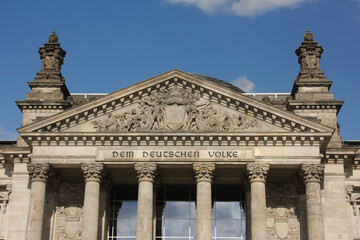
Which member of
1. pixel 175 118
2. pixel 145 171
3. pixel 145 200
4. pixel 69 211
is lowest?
pixel 69 211

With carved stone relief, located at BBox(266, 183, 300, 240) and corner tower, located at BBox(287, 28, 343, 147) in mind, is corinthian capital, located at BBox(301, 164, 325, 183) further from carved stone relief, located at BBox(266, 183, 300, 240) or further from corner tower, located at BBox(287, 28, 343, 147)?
corner tower, located at BBox(287, 28, 343, 147)

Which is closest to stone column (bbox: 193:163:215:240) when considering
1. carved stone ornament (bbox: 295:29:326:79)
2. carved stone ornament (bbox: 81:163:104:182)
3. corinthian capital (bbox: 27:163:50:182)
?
carved stone ornament (bbox: 81:163:104:182)

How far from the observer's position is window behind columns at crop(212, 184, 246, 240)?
40.3 meters

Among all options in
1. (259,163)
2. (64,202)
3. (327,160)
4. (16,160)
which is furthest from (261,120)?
(16,160)

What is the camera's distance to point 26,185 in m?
40.3

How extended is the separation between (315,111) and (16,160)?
68.3 ft

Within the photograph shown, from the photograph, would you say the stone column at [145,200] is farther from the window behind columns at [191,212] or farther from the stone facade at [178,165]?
the window behind columns at [191,212]

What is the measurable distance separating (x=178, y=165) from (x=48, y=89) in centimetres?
1240

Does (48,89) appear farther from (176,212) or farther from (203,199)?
(203,199)

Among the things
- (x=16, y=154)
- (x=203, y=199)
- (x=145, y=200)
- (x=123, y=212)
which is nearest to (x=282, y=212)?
(x=203, y=199)

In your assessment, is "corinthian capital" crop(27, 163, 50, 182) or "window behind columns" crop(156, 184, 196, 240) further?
"window behind columns" crop(156, 184, 196, 240)

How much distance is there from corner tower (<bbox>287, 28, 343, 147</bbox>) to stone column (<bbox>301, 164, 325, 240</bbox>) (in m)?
5.01

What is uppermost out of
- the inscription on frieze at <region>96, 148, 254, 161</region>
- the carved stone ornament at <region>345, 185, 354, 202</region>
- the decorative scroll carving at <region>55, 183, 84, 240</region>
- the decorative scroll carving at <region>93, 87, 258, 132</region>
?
the decorative scroll carving at <region>93, 87, 258, 132</region>

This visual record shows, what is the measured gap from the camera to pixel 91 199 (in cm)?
3712
